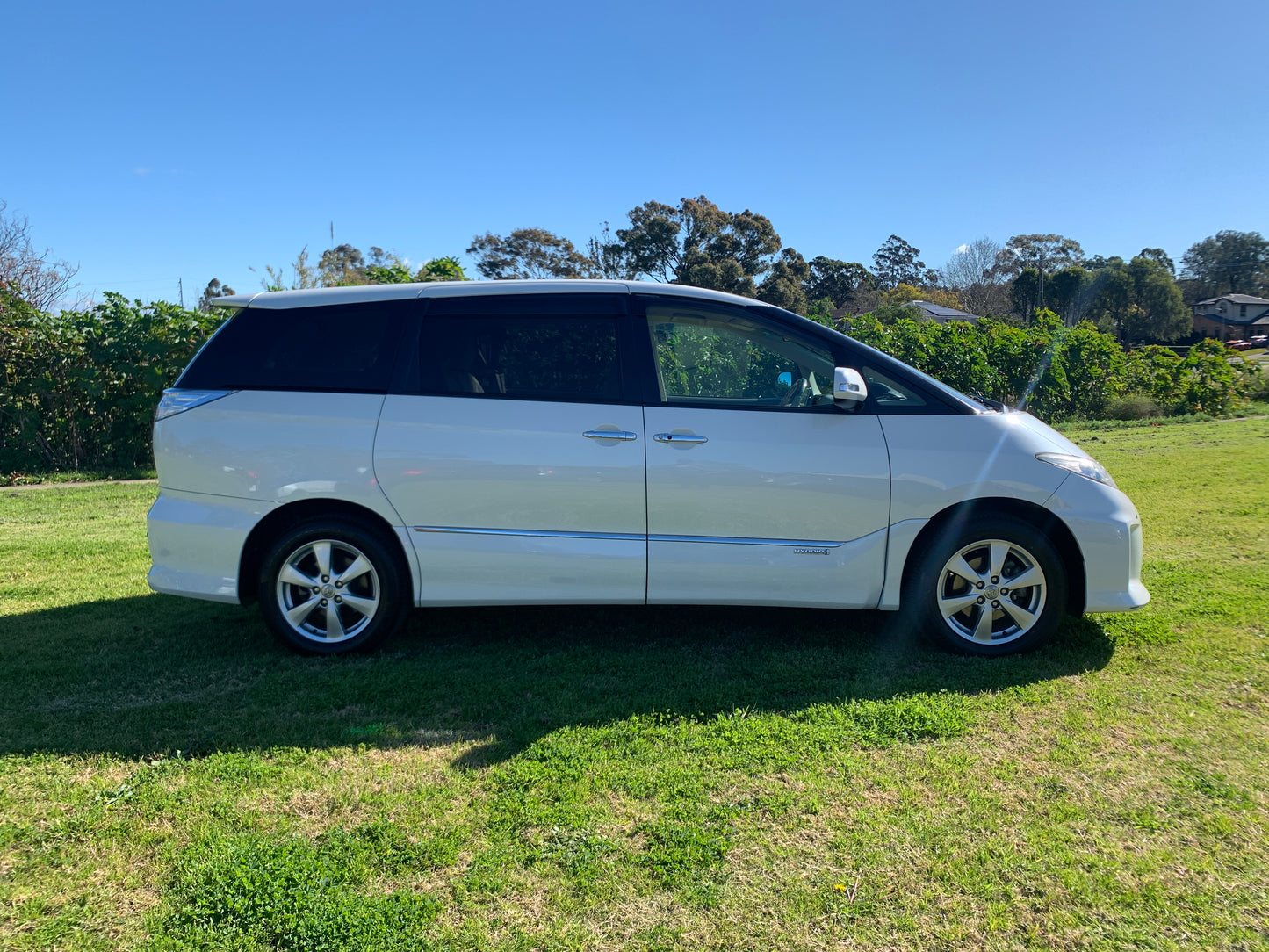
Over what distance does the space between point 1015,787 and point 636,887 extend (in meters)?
1.46

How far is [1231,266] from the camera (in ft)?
270

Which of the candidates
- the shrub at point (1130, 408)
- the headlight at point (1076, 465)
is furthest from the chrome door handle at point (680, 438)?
the shrub at point (1130, 408)

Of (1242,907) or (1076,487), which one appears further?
(1076,487)

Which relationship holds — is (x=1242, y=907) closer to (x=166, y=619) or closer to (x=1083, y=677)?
(x=1083, y=677)

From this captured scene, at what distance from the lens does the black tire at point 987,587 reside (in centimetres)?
423

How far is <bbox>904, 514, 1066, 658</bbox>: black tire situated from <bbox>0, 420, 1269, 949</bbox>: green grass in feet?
0.49

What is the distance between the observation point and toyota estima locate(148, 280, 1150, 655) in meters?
4.22

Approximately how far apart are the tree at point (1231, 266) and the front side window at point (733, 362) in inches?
3864

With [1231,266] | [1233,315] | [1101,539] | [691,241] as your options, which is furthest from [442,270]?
[1231,266]

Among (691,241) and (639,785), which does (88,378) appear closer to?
(639,785)

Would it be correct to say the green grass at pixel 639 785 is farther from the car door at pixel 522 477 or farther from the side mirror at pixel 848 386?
the side mirror at pixel 848 386

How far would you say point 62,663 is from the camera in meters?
4.36

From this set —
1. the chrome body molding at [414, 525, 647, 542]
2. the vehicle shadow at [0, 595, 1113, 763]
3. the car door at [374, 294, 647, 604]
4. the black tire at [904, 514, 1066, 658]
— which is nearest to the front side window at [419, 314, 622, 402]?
the car door at [374, 294, 647, 604]

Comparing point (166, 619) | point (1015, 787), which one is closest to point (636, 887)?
point (1015, 787)
